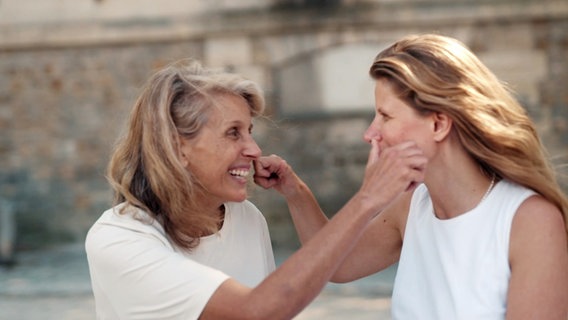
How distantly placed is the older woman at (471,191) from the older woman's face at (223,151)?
395mm

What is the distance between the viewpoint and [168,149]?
2.50 meters

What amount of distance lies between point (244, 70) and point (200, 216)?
9.10 metres

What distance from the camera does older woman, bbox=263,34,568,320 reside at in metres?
2.27

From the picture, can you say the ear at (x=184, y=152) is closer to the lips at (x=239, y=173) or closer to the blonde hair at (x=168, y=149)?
the blonde hair at (x=168, y=149)

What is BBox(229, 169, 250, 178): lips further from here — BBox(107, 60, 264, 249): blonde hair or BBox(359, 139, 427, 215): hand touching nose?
BBox(359, 139, 427, 215): hand touching nose

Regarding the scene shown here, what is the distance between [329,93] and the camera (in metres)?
11.6

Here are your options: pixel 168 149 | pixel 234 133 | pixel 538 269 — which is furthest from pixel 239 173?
pixel 538 269

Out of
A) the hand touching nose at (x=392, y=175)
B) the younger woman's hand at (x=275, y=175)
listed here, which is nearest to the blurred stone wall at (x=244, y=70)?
the younger woman's hand at (x=275, y=175)

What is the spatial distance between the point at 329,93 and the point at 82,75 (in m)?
2.99

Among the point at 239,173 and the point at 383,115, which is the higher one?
the point at 383,115

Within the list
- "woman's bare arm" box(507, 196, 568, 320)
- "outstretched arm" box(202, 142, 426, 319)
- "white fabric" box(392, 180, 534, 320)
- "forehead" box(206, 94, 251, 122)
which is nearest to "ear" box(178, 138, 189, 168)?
"forehead" box(206, 94, 251, 122)

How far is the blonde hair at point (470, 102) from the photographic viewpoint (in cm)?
237

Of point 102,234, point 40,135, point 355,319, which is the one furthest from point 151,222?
point 40,135

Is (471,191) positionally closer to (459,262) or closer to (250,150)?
(459,262)
